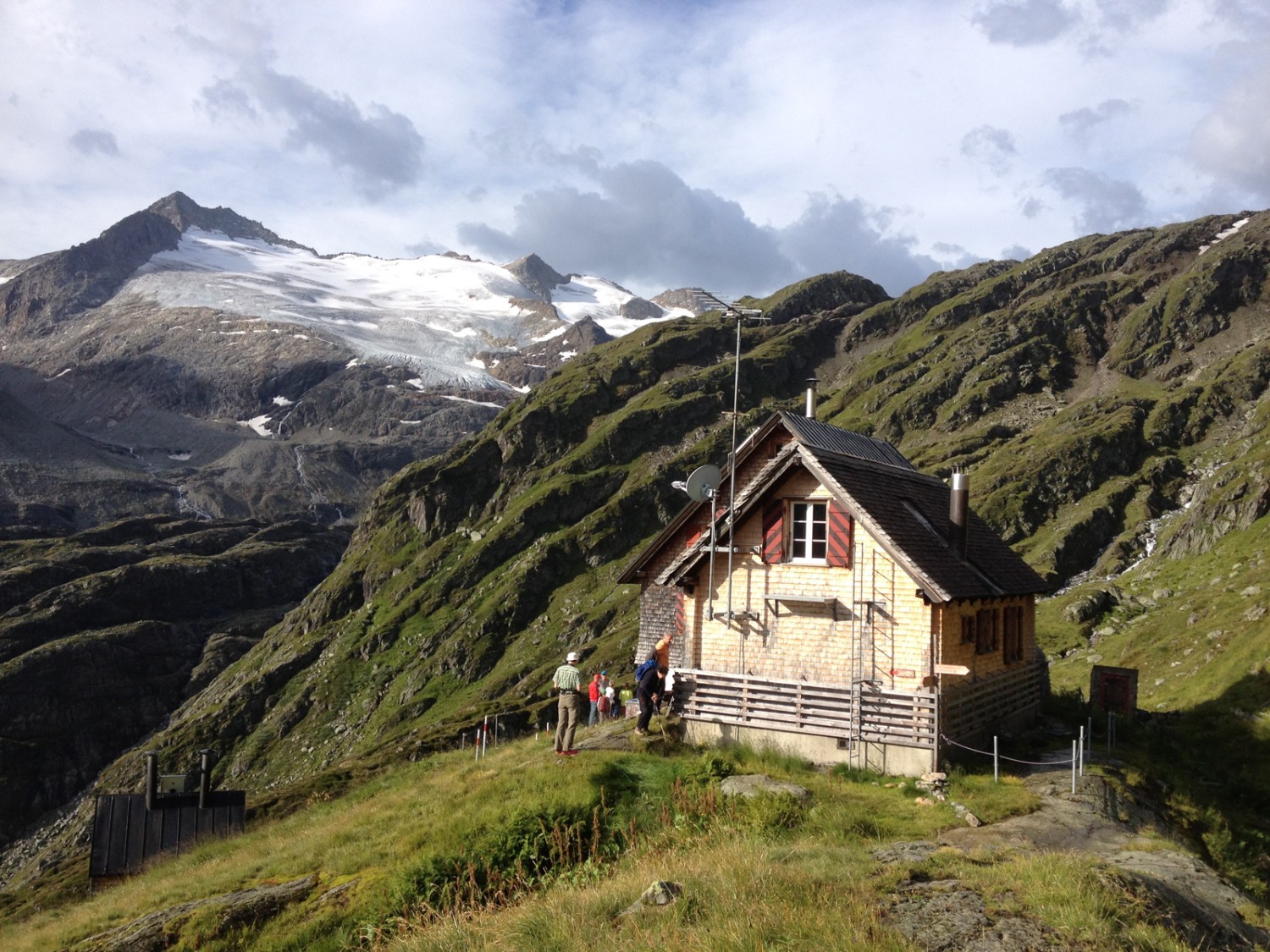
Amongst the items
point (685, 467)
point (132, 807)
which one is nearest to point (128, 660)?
point (685, 467)

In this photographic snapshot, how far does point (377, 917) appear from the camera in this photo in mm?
14312

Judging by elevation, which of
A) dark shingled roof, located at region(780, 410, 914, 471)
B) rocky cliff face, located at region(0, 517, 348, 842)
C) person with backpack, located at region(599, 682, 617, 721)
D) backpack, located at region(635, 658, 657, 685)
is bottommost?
rocky cliff face, located at region(0, 517, 348, 842)

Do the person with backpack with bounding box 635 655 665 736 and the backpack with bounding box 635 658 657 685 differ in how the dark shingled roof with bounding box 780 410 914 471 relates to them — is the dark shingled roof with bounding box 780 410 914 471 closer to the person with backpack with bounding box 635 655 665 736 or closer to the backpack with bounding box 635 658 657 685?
the backpack with bounding box 635 658 657 685

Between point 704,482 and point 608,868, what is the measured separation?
1354 centimetres

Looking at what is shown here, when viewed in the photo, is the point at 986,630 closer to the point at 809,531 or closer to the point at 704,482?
the point at 809,531

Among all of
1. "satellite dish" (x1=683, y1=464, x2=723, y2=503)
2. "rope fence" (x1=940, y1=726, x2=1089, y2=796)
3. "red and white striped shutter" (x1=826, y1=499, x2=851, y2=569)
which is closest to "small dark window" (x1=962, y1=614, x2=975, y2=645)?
"rope fence" (x1=940, y1=726, x2=1089, y2=796)

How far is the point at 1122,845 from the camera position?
632 inches

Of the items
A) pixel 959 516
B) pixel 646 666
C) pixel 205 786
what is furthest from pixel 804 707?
pixel 205 786

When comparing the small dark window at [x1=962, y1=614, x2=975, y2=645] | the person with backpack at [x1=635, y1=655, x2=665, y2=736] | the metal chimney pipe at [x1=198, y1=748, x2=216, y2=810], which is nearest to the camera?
the person with backpack at [x1=635, y1=655, x2=665, y2=736]

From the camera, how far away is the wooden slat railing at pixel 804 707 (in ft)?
68.3

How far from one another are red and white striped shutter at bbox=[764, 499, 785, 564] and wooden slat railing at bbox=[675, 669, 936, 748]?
3.26 metres

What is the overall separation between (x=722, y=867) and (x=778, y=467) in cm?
1441

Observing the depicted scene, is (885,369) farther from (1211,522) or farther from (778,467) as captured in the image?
(778,467)

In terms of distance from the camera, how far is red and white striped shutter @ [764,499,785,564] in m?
24.3
